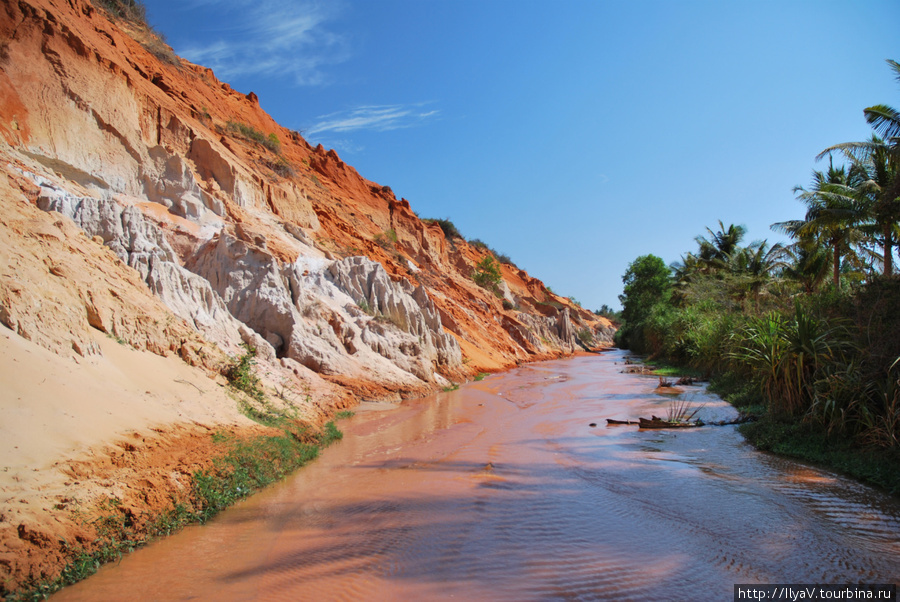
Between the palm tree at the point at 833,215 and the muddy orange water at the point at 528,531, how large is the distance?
1199 centimetres

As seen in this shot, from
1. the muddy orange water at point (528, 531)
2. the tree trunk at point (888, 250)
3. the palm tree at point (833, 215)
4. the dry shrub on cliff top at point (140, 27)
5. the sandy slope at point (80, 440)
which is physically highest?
the dry shrub on cliff top at point (140, 27)

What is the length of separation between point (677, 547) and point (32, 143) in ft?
64.9

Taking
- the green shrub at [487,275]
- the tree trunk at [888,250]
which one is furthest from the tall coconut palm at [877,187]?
the green shrub at [487,275]

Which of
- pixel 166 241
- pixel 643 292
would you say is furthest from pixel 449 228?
pixel 166 241

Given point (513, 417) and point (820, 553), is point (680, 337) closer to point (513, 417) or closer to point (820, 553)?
point (513, 417)

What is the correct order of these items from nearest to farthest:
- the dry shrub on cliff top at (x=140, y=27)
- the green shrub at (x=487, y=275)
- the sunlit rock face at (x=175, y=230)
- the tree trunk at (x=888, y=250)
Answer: the sunlit rock face at (x=175, y=230) → the tree trunk at (x=888, y=250) → the dry shrub on cliff top at (x=140, y=27) → the green shrub at (x=487, y=275)

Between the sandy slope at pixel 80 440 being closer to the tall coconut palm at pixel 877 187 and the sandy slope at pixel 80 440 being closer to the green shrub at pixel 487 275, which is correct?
the tall coconut palm at pixel 877 187

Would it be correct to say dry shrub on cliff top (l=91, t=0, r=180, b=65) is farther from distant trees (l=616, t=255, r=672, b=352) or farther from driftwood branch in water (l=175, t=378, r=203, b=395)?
distant trees (l=616, t=255, r=672, b=352)

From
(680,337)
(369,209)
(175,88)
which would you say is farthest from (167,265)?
(369,209)

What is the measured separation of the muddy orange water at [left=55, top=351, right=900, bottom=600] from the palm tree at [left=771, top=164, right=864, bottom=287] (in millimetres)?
11988

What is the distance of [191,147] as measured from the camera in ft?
70.2

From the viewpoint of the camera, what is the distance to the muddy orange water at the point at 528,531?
173 inches

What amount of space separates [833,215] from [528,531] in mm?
18056

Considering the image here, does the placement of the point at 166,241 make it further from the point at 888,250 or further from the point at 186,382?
the point at 888,250
